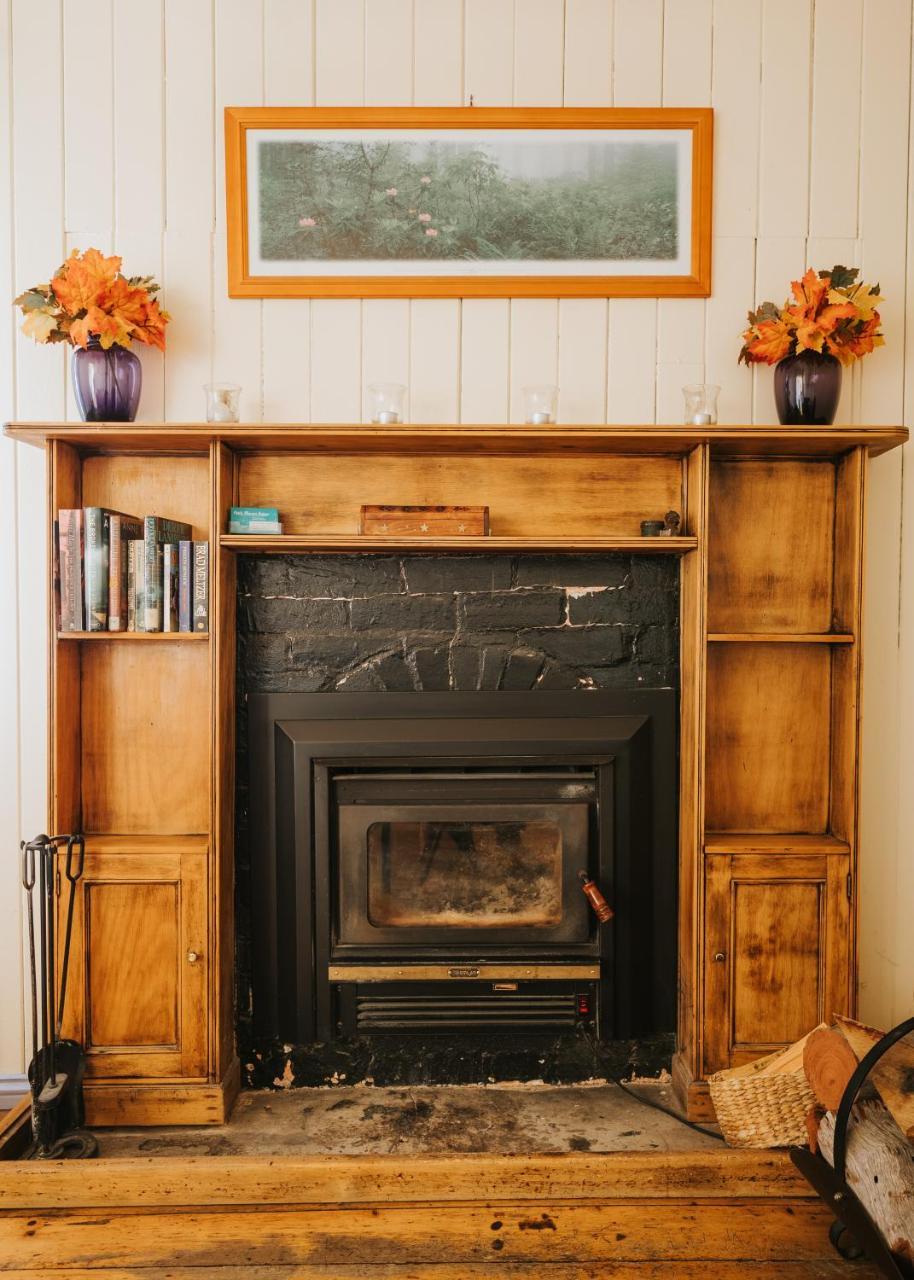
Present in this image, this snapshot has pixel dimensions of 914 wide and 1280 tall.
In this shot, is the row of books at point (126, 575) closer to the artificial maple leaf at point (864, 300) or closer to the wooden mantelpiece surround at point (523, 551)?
the wooden mantelpiece surround at point (523, 551)

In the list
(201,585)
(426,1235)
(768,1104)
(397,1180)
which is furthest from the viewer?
(201,585)

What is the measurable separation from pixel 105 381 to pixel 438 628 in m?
1.12

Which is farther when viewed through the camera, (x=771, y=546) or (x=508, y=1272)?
(x=771, y=546)

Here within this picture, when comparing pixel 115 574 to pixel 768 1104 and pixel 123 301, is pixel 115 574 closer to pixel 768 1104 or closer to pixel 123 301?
pixel 123 301

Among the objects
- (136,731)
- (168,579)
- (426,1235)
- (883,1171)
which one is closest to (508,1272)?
(426,1235)

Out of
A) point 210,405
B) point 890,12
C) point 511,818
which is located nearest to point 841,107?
point 890,12

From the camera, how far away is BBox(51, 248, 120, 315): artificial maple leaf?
214cm

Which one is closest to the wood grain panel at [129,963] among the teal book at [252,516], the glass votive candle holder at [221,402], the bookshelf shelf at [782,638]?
the teal book at [252,516]

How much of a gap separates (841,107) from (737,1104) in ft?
9.09

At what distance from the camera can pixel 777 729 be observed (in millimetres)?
2367

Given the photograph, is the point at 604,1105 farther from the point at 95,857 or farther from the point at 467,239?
the point at 467,239

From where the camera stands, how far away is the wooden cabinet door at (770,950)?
220 centimetres

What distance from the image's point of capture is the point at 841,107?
2.35 metres

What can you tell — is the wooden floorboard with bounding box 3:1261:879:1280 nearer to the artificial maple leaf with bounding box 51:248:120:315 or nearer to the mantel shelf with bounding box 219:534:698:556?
the mantel shelf with bounding box 219:534:698:556
